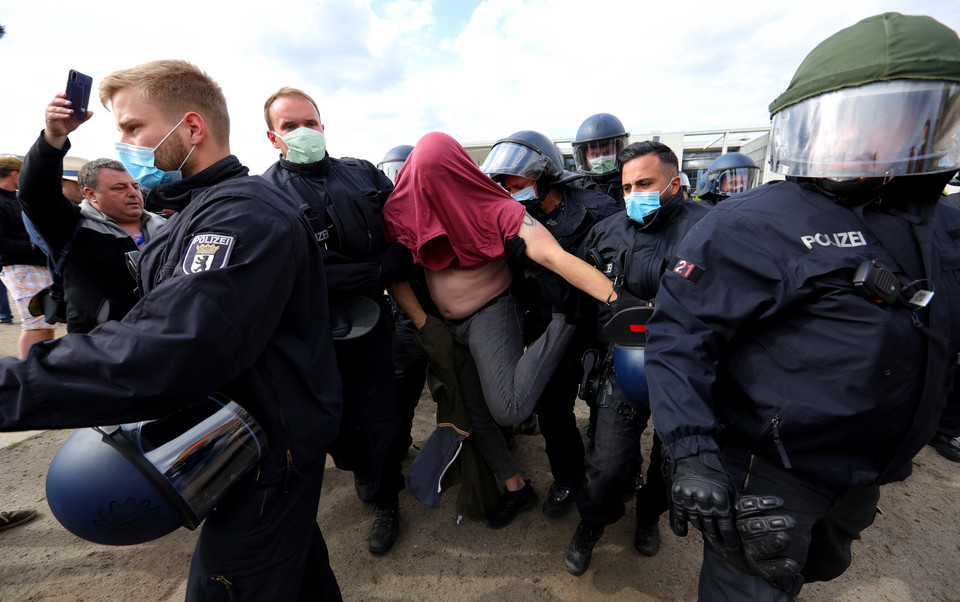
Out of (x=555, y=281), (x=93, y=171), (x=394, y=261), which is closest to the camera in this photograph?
(x=555, y=281)

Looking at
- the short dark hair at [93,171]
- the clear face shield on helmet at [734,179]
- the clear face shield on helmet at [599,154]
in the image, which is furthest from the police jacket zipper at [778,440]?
the clear face shield on helmet at [734,179]

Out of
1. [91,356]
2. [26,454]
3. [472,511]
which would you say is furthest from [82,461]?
[26,454]

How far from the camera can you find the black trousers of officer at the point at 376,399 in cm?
247

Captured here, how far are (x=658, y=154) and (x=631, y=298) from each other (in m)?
0.95

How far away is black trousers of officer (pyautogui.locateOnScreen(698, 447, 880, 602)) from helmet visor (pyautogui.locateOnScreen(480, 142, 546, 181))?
2.19 meters

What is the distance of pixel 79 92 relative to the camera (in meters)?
1.78

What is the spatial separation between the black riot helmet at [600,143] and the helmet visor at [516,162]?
167 centimetres

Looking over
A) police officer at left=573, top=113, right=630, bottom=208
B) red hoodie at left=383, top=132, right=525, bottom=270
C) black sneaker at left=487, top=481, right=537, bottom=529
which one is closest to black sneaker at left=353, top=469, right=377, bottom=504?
black sneaker at left=487, top=481, right=537, bottom=529

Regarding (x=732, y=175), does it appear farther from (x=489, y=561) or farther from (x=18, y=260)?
(x=18, y=260)

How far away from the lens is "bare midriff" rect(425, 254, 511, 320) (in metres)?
2.63

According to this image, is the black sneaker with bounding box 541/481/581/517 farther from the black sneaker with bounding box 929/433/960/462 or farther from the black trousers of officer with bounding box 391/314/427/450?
the black sneaker with bounding box 929/433/960/462

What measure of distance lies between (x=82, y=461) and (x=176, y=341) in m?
0.50

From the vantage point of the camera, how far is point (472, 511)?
8.86 feet

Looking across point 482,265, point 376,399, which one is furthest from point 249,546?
point 482,265
